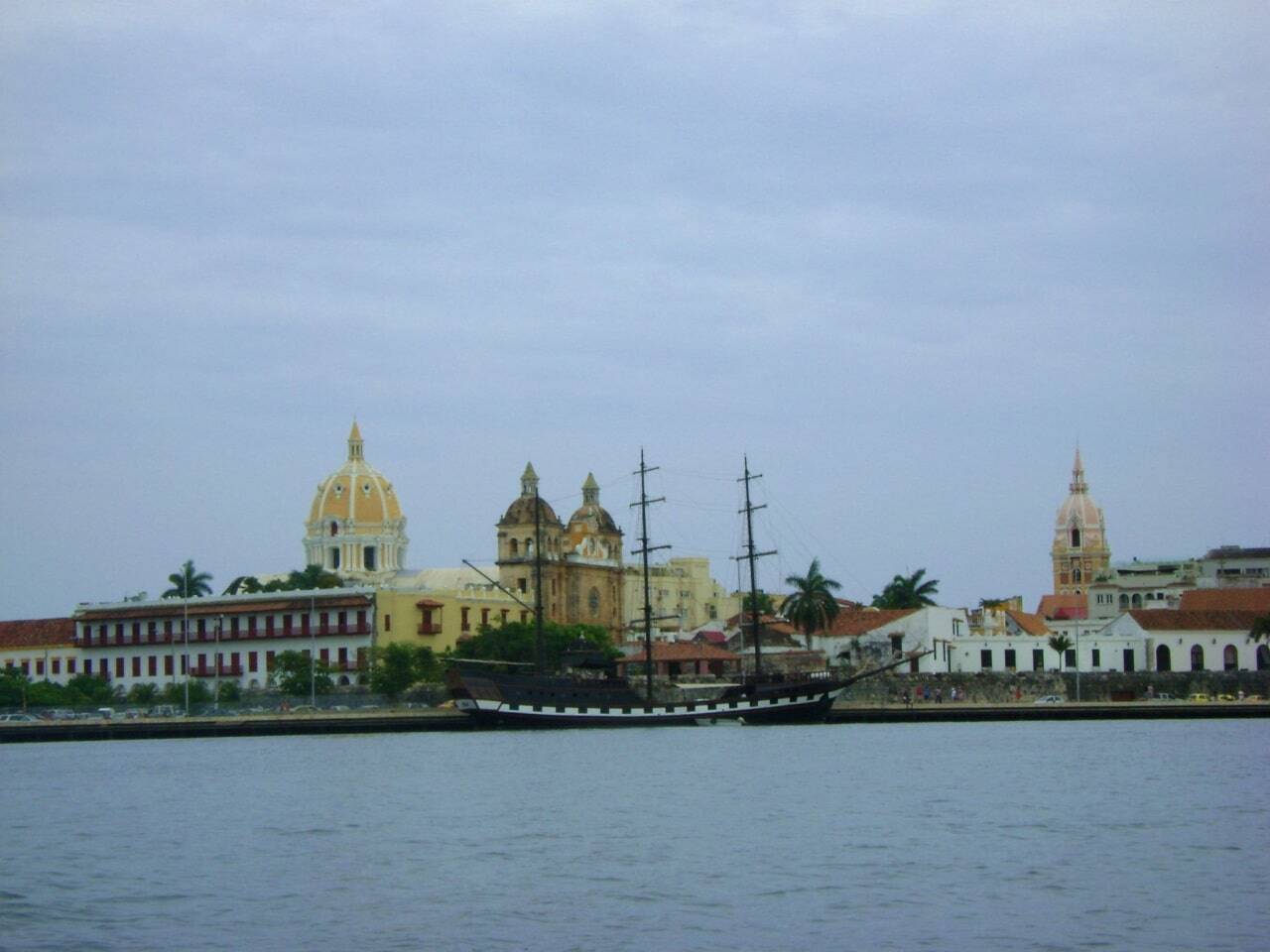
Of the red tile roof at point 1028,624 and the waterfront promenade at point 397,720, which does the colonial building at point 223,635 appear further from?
the red tile roof at point 1028,624

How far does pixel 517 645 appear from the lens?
10925 cm

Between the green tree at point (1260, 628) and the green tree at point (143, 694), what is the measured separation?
6145cm

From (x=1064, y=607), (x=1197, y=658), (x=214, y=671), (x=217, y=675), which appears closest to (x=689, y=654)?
(x=217, y=675)

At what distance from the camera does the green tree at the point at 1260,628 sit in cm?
10900

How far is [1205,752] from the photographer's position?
62.7 meters

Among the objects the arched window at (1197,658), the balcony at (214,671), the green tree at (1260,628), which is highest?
the green tree at (1260,628)

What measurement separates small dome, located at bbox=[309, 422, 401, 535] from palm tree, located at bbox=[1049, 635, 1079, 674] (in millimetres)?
79275

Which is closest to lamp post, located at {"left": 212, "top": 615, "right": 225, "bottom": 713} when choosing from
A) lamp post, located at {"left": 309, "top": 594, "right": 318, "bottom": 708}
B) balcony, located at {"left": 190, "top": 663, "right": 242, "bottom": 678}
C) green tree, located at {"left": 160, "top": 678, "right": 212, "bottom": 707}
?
balcony, located at {"left": 190, "top": 663, "right": 242, "bottom": 678}

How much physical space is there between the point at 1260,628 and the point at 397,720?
48.5 metres

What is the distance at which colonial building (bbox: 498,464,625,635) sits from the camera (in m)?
151

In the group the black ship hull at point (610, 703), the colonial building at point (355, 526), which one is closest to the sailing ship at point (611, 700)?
the black ship hull at point (610, 703)

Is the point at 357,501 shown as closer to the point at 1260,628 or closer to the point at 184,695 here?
the point at 184,695

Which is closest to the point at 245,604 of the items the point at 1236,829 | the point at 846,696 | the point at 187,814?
the point at 846,696

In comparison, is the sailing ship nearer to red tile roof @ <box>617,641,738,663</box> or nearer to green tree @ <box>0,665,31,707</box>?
red tile roof @ <box>617,641,738,663</box>
